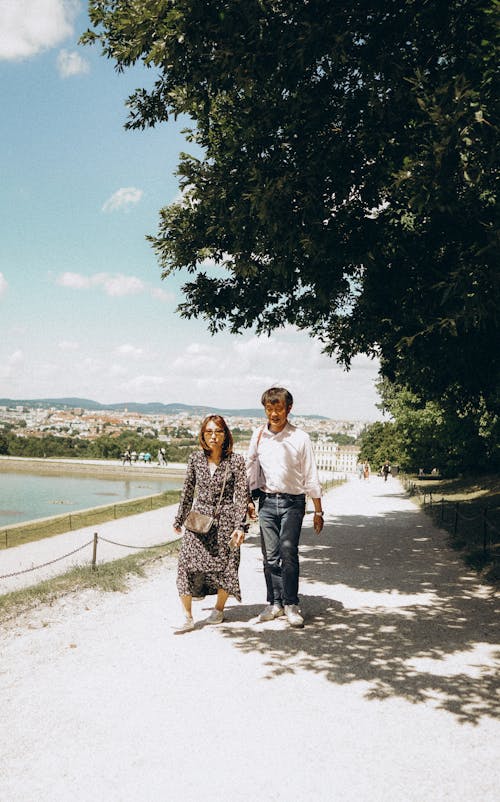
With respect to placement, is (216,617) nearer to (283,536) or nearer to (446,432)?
(283,536)

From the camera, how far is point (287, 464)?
18.6ft

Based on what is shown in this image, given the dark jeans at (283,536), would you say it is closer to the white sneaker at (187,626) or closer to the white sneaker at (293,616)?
the white sneaker at (293,616)

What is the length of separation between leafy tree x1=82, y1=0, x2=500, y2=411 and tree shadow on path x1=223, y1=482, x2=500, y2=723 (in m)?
3.24

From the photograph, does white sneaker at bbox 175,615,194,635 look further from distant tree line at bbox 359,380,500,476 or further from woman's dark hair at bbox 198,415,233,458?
distant tree line at bbox 359,380,500,476

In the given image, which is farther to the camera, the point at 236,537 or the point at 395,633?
the point at 395,633

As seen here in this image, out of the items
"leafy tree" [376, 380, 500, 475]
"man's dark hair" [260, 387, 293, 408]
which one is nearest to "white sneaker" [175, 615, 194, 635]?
"man's dark hair" [260, 387, 293, 408]

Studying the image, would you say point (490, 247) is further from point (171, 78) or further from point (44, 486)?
point (44, 486)

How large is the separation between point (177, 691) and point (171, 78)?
312 inches

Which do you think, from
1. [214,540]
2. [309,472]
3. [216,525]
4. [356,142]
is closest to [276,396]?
[309,472]

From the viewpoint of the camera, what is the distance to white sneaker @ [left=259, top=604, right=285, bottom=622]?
231 inches

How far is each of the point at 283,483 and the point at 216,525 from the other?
77cm

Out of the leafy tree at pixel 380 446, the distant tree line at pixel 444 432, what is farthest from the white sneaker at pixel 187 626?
the leafy tree at pixel 380 446

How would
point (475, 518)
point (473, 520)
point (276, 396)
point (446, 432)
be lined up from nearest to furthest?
1. point (276, 396)
2. point (475, 518)
3. point (473, 520)
4. point (446, 432)

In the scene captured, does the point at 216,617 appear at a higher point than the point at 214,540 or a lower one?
lower
